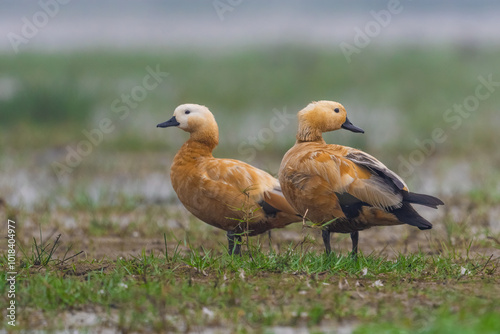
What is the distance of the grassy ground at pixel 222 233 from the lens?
16.6 ft

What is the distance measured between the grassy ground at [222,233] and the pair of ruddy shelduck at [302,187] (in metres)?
0.25

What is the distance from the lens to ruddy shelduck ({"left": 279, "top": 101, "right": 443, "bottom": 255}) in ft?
19.5

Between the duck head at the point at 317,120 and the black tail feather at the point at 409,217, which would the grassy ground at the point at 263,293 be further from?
the duck head at the point at 317,120

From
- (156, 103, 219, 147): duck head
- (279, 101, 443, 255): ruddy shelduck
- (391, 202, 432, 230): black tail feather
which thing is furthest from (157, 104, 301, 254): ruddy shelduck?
(391, 202, 432, 230): black tail feather

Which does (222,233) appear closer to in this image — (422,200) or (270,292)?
(422,200)

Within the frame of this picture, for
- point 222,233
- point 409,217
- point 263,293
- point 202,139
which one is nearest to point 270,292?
point 263,293

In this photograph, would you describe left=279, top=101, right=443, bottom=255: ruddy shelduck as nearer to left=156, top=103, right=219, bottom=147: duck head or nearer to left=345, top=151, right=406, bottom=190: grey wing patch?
left=345, top=151, right=406, bottom=190: grey wing patch

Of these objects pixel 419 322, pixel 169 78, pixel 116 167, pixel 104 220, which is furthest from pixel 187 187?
pixel 169 78

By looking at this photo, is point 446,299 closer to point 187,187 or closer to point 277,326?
point 277,326

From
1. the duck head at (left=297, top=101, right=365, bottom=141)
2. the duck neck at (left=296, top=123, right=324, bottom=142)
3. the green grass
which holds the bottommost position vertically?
the green grass

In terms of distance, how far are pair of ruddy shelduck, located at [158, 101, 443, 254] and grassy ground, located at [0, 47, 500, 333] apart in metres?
0.25

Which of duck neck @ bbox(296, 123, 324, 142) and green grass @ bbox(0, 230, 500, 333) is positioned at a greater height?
duck neck @ bbox(296, 123, 324, 142)

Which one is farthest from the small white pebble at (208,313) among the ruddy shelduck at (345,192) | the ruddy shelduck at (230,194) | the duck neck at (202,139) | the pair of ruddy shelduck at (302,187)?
the duck neck at (202,139)

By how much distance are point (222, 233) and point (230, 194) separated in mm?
1635
